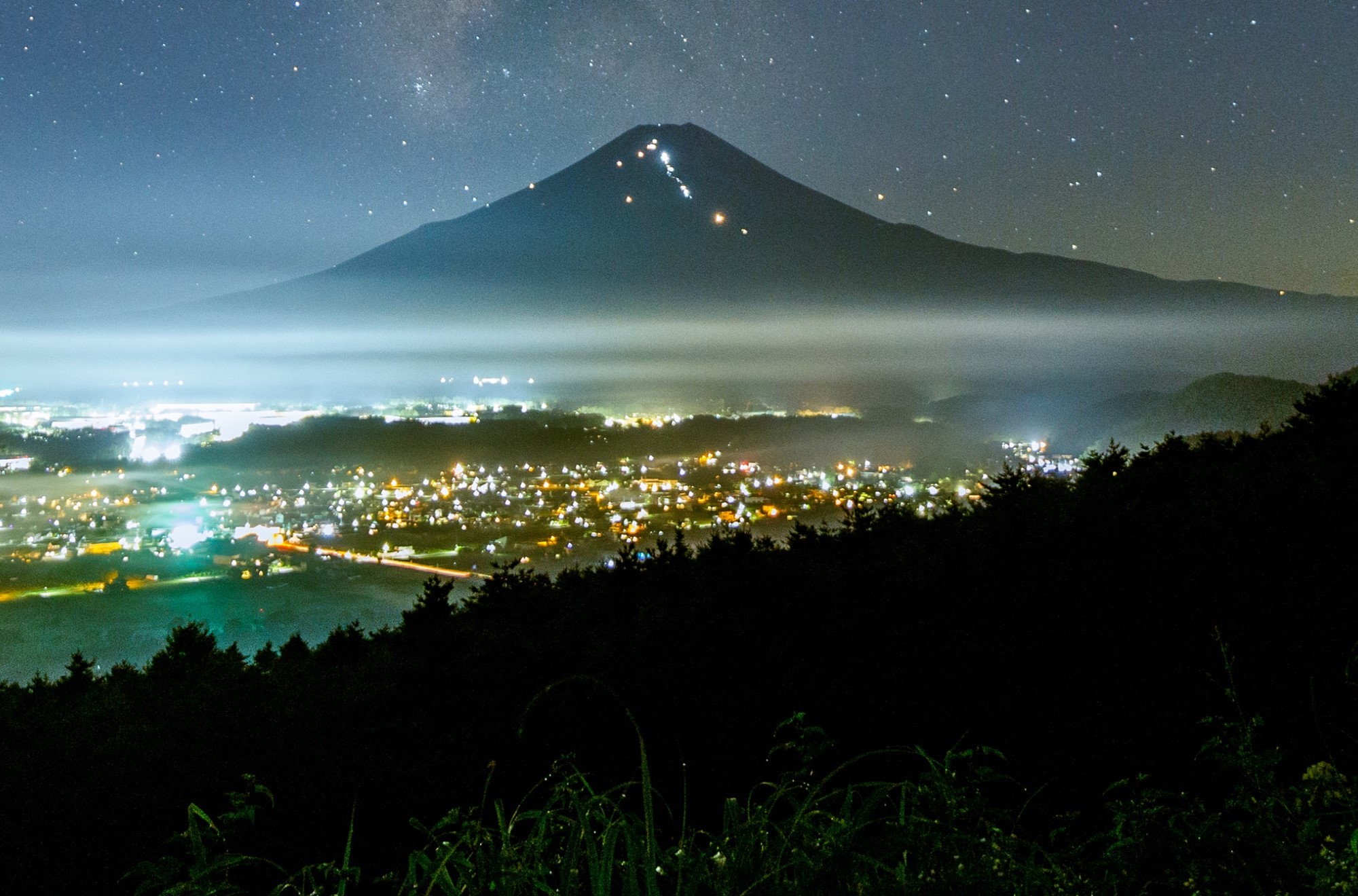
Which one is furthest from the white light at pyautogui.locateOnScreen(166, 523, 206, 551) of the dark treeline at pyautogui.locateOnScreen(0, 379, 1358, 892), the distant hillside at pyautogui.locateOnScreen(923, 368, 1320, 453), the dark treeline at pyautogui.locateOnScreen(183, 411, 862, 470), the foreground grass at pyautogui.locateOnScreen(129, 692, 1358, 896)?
the foreground grass at pyautogui.locateOnScreen(129, 692, 1358, 896)

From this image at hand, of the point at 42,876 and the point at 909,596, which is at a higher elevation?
the point at 909,596

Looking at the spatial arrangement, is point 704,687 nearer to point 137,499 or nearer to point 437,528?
point 437,528

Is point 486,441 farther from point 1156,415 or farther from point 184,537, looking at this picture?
point 1156,415

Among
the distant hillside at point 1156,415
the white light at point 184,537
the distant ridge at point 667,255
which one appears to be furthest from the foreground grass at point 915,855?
the distant ridge at point 667,255

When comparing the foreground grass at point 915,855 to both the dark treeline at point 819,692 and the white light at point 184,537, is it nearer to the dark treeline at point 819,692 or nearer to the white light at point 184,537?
the dark treeline at point 819,692

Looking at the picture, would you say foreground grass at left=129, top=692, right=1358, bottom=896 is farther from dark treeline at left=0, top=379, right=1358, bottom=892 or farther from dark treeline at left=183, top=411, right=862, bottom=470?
dark treeline at left=183, top=411, right=862, bottom=470

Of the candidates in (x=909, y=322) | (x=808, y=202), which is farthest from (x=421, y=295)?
(x=909, y=322)
